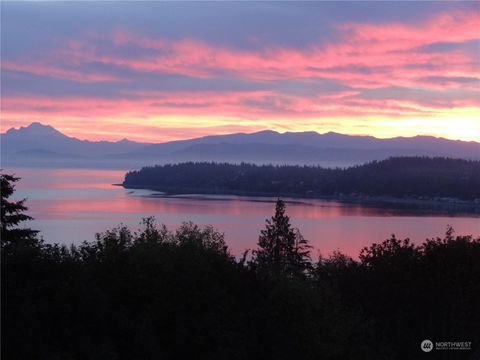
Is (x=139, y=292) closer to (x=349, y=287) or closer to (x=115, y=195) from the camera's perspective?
(x=349, y=287)

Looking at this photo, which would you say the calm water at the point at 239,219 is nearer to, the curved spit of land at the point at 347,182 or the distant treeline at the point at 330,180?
the curved spit of land at the point at 347,182

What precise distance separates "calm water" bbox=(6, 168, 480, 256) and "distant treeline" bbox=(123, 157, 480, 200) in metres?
14.5

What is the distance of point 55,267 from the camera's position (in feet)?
30.2

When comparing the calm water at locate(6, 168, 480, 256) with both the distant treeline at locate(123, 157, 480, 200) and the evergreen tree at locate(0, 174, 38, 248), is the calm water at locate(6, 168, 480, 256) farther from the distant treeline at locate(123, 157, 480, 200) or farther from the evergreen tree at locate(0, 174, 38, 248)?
the evergreen tree at locate(0, 174, 38, 248)

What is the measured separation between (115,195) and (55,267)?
213 ft

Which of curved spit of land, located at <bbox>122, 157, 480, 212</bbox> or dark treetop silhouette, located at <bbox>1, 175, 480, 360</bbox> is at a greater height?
curved spit of land, located at <bbox>122, 157, 480, 212</bbox>

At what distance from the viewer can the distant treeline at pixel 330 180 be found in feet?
250

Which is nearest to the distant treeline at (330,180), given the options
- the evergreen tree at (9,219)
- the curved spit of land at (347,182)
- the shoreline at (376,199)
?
the curved spit of land at (347,182)

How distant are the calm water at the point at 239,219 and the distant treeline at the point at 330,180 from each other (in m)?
14.5

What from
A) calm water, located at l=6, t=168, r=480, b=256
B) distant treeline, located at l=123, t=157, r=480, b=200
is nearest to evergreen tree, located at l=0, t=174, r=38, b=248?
calm water, located at l=6, t=168, r=480, b=256

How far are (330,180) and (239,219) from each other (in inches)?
1655

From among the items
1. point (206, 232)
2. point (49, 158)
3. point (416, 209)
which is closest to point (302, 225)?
point (416, 209)

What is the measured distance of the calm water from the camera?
36656 millimetres

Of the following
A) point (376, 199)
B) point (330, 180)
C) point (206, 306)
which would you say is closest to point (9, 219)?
point (206, 306)
